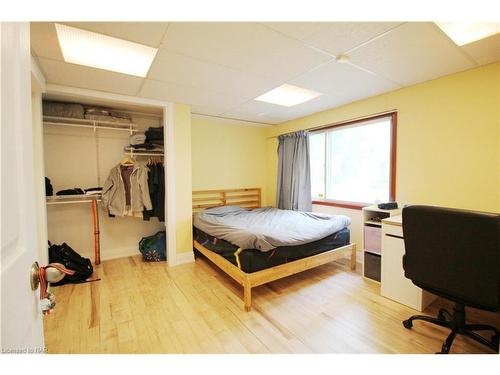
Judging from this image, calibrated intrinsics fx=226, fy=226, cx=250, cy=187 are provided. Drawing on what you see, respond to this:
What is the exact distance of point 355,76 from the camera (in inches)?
91.0

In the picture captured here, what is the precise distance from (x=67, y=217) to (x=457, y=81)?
4.85 meters

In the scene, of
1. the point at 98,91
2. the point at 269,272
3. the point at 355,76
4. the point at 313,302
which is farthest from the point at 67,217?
the point at 355,76

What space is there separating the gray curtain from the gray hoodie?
2.29 meters

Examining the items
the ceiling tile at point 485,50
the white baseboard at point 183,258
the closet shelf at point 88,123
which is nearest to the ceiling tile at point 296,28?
the ceiling tile at point 485,50

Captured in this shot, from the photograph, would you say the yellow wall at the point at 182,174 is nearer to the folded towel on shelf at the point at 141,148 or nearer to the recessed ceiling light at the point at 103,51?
the folded towel on shelf at the point at 141,148

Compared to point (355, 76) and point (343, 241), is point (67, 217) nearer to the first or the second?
point (343, 241)

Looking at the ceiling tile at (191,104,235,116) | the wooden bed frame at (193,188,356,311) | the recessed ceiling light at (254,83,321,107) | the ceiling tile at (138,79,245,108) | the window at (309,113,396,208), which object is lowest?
the wooden bed frame at (193,188,356,311)

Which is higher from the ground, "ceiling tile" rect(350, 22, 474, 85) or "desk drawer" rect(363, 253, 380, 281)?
"ceiling tile" rect(350, 22, 474, 85)

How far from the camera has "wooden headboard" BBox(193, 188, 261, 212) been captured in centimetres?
397

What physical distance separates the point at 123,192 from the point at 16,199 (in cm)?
280

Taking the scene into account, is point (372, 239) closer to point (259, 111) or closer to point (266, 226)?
point (266, 226)

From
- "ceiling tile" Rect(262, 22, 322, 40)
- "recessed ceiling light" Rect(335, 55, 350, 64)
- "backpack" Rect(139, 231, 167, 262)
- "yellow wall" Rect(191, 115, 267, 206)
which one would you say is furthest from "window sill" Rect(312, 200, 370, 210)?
"backpack" Rect(139, 231, 167, 262)

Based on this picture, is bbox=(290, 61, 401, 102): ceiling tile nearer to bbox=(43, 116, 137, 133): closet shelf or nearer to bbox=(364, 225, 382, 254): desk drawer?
Answer: bbox=(364, 225, 382, 254): desk drawer

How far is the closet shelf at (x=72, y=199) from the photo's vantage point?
2.74 metres
